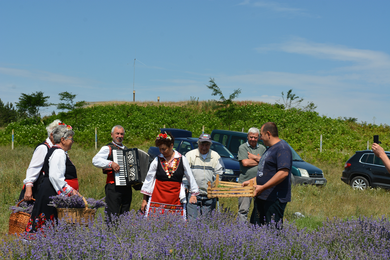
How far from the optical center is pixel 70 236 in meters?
3.45

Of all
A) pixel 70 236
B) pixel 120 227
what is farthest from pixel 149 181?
pixel 70 236

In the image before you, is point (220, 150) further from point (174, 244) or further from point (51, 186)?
point (174, 244)

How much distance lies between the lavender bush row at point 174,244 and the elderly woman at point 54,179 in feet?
1.69

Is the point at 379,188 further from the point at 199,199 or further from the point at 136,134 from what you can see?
the point at 136,134

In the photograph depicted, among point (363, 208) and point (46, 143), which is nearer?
point (46, 143)

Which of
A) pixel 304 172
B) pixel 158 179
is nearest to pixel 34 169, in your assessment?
pixel 158 179

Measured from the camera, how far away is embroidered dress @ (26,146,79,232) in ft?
13.7

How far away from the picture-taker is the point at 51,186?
14.2ft

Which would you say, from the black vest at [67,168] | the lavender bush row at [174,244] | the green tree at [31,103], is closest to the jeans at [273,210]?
the lavender bush row at [174,244]

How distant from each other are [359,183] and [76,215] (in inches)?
469

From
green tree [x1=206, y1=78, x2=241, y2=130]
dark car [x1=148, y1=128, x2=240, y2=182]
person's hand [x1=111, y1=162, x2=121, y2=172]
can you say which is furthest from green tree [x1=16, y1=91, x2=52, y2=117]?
person's hand [x1=111, y1=162, x2=121, y2=172]

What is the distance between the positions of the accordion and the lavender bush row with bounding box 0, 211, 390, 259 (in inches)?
47.2

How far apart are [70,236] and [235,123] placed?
26.9 meters

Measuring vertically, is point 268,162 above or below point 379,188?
above
